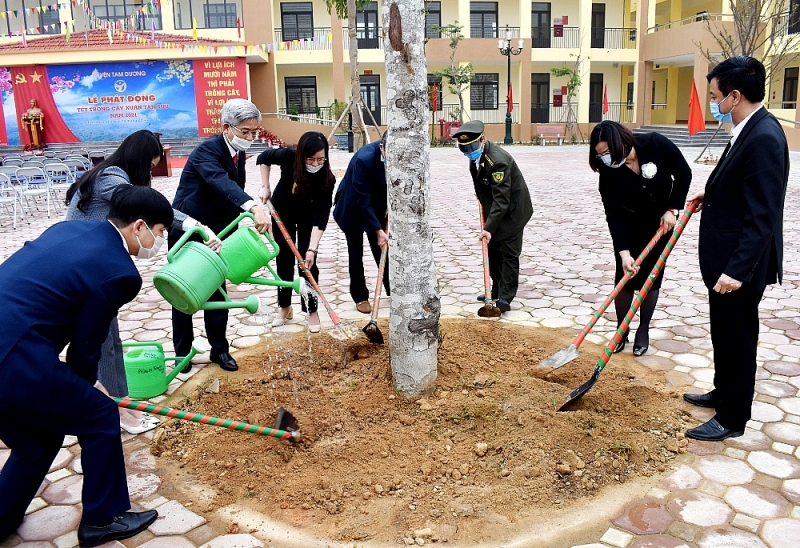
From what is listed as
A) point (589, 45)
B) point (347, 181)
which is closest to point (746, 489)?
point (347, 181)

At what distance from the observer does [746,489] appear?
109 inches

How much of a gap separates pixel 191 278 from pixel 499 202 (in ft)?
8.65

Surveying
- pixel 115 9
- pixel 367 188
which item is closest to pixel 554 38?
pixel 115 9

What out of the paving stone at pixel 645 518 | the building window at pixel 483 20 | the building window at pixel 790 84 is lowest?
the paving stone at pixel 645 518

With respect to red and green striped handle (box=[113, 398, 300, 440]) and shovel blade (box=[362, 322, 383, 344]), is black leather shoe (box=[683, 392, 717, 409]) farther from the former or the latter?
red and green striped handle (box=[113, 398, 300, 440])

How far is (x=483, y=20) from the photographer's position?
28.5 metres

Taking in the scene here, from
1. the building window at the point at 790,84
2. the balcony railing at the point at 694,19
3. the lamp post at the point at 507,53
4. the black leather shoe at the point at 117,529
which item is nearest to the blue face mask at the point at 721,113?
the black leather shoe at the point at 117,529

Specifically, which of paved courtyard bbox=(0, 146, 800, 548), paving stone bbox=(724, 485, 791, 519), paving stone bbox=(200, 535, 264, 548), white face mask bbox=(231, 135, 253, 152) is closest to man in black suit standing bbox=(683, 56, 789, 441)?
paved courtyard bbox=(0, 146, 800, 548)

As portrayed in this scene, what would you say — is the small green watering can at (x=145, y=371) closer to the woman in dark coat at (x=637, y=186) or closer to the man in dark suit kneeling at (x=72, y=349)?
the man in dark suit kneeling at (x=72, y=349)

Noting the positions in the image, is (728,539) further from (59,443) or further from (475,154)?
(475,154)

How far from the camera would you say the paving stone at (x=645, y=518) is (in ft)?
8.37

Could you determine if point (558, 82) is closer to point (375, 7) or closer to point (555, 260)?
point (375, 7)

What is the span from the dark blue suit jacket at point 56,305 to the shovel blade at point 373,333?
6.34ft

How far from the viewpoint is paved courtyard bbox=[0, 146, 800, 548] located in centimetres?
257
